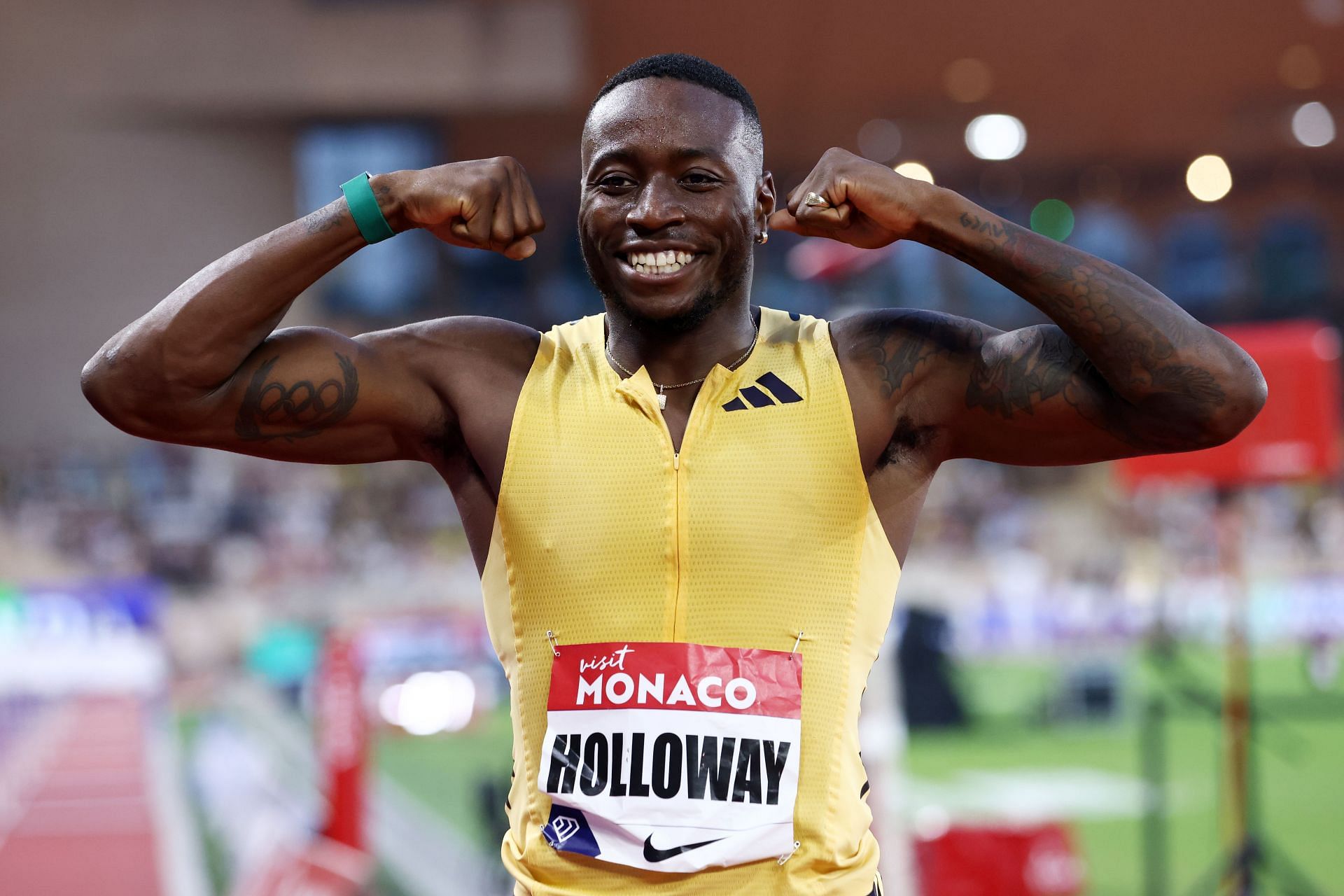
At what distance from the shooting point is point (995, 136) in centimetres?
1534

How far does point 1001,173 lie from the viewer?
16.6 metres

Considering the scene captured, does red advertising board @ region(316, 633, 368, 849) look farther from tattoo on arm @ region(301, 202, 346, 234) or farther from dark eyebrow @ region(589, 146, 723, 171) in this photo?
dark eyebrow @ region(589, 146, 723, 171)

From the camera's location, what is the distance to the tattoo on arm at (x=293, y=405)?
64.1 inches

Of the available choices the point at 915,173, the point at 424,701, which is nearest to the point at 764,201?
the point at 915,173

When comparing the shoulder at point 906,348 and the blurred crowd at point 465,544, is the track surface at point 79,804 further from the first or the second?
the shoulder at point 906,348

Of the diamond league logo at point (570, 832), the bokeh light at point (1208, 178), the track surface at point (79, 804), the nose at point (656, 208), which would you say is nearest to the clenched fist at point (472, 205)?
the nose at point (656, 208)

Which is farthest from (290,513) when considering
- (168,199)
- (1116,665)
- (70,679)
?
(1116,665)

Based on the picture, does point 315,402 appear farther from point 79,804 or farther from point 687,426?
point 79,804

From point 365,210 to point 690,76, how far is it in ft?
1.43

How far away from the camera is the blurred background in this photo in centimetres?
562

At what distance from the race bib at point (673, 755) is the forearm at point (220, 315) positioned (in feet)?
1.84

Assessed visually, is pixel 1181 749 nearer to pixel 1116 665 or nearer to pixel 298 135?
pixel 1116 665

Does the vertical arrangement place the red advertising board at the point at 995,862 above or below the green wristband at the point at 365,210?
below

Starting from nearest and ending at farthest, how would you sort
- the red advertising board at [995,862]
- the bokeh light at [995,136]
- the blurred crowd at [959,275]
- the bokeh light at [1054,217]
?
the red advertising board at [995,862]
the bokeh light at [995,136]
the blurred crowd at [959,275]
the bokeh light at [1054,217]
